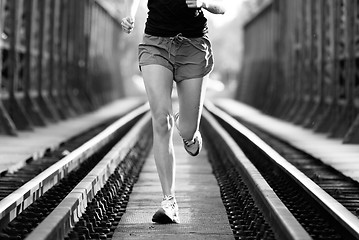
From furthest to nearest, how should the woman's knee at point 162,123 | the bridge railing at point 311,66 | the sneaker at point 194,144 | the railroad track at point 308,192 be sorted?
the bridge railing at point 311,66
the sneaker at point 194,144
the woman's knee at point 162,123
the railroad track at point 308,192

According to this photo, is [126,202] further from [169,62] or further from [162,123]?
[169,62]

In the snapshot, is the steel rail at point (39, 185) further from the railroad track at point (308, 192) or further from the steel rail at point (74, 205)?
the railroad track at point (308, 192)

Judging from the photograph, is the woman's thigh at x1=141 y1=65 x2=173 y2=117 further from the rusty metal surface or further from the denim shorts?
the rusty metal surface

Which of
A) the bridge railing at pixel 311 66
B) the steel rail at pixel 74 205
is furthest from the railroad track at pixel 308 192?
the bridge railing at pixel 311 66

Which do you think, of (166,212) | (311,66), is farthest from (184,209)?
(311,66)

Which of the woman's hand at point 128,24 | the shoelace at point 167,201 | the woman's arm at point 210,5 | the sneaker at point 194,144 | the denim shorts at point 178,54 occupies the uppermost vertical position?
the woman's arm at point 210,5

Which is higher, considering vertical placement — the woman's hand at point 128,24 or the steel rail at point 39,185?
the woman's hand at point 128,24

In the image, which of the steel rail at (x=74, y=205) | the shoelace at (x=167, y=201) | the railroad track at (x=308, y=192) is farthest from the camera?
the shoelace at (x=167, y=201)

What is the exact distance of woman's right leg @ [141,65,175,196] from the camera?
17.0ft

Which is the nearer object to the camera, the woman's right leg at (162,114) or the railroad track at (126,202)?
the railroad track at (126,202)

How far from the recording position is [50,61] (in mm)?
19172

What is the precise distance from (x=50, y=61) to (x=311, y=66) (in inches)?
221

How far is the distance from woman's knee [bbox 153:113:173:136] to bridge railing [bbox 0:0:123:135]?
26.1 feet

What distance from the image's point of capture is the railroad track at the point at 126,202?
4547 millimetres
